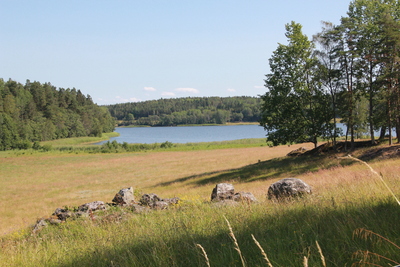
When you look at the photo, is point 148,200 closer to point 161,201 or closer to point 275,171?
point 161,201

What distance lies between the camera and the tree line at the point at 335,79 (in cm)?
2591

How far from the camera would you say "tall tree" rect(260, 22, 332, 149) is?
30219mm

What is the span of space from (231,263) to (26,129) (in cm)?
13525

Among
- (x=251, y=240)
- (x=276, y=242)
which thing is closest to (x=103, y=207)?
(x=251, y=240)

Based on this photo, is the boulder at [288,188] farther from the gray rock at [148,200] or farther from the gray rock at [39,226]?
the gray rock at [39,226]

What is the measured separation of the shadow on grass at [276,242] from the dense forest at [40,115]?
105024 mm

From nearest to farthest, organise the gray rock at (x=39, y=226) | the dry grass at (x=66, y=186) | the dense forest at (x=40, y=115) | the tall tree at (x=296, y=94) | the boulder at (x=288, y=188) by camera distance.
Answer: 1. the boulder at (x=288, y=188)
2. the gray rock at (x=39, y=226)
3. the dry grass at (x=66, y=186)
4. the tall tree at (x=296, y=94)
5. the dense forest at (x=40, y=115)

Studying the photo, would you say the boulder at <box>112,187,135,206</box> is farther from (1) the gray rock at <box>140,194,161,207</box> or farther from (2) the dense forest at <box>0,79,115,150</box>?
(2) the dense forest at <box>0,79,115,150</box>

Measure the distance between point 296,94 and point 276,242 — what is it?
1139 inches

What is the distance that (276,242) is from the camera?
4105 mm

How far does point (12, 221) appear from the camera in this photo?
19109 millimetres

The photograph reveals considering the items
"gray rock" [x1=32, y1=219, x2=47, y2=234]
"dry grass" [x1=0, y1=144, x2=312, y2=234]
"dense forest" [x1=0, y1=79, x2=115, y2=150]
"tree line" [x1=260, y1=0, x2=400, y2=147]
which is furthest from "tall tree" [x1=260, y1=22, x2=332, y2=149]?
"dense forest" [x1=0, y1=79, x2=115, y2=150]

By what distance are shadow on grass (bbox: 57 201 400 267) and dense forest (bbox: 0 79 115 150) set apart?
105m

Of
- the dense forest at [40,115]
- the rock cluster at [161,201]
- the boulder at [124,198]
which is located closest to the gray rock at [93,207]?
the rock cluster at [161,201]
